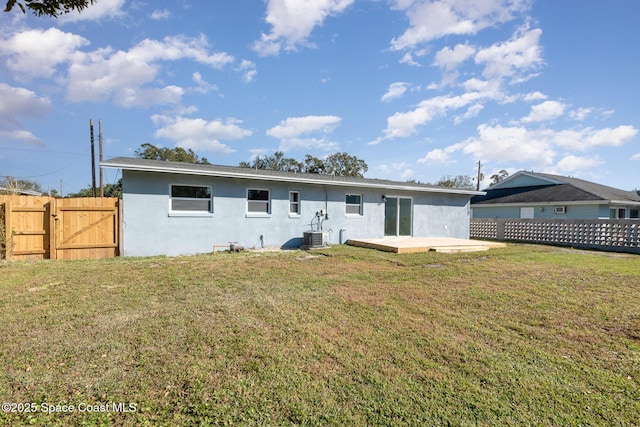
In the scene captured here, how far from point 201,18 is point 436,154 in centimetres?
2103

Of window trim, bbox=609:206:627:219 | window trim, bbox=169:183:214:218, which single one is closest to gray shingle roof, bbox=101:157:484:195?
window trim, bbox=169:183:214:218

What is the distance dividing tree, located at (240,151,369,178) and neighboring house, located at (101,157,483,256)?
22146 millimetres

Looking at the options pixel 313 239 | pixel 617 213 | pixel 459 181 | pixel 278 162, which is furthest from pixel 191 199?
pixel 459 181

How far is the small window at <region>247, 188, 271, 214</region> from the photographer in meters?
10.7

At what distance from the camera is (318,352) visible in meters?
2.85

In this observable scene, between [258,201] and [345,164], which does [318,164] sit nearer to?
[345,164]

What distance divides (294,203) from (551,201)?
16.5 m

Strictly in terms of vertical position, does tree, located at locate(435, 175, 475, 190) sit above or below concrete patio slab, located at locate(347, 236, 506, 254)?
above

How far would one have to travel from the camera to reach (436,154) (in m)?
25.3

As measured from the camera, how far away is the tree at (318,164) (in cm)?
3597

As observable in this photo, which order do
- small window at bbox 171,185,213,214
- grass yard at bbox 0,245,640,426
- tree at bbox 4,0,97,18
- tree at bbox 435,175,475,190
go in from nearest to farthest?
1. grass yard at bbox 0,245,640,426
2. tree at bbox 4,0,97,18
3. small window at bbox 171,185,213,214
4. tree at bbox 435,175,475,190

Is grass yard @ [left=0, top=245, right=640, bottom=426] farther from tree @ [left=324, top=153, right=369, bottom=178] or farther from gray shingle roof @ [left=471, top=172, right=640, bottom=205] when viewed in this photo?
tree @ [left=324, top=153, right=369, bottom=178]

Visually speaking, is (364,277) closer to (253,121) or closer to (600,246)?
(600,246)

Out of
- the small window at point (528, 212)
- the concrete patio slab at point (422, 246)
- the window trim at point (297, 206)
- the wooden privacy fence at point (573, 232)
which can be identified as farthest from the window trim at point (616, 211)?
the window trim at point (297, 206)
